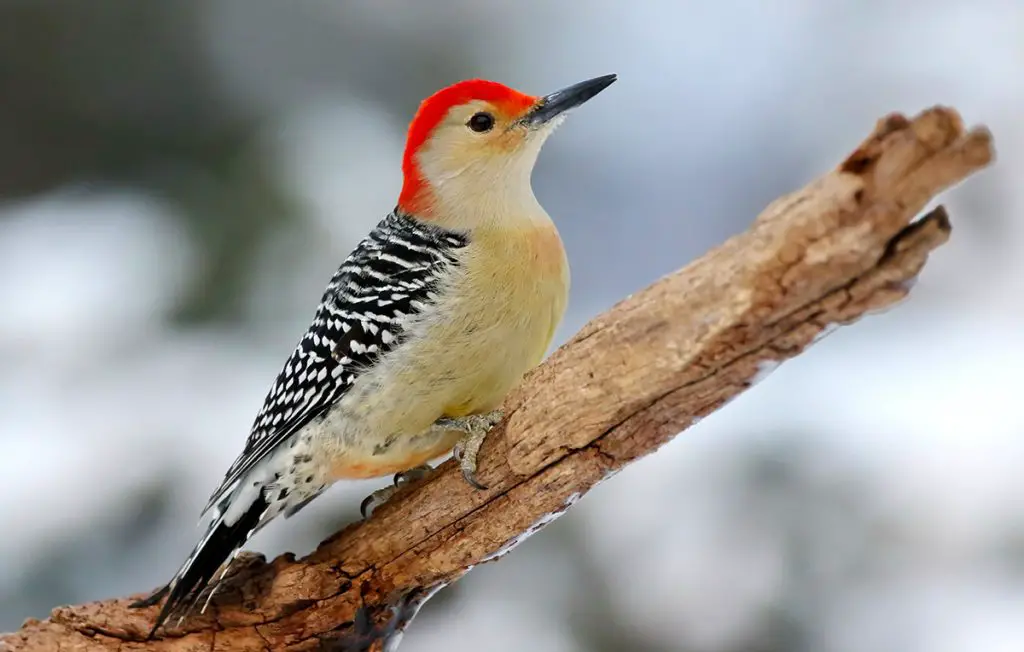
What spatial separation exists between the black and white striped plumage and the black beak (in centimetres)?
32

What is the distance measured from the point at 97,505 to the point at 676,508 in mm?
1667

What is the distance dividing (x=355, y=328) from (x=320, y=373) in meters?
0.13

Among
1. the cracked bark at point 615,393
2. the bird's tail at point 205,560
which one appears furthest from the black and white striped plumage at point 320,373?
the cracked bark at point 615,393

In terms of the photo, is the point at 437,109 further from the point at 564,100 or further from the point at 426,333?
the point at 426,333

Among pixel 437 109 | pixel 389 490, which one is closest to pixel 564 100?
pixel 437 109

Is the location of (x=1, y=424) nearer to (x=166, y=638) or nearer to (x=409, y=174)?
(x=166, y=638)

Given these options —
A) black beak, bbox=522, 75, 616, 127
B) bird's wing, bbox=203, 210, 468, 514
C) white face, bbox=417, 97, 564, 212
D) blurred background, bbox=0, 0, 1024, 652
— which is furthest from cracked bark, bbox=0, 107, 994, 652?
blurred background, bbox=0, 0, 1024, 652

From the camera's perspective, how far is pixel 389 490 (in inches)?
82.0

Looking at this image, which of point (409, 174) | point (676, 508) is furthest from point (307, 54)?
point (676, 508)

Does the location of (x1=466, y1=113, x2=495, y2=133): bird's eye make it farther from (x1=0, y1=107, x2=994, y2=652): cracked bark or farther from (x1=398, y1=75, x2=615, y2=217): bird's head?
(x1=0, y1=107, x2=994, y2=652): cracked bark

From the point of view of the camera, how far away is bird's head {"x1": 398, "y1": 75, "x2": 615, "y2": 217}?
82.1 inches

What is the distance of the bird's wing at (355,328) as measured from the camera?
6.37 ft

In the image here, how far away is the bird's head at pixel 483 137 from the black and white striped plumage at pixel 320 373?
113 millimetres

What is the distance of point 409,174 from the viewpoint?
220 cm
